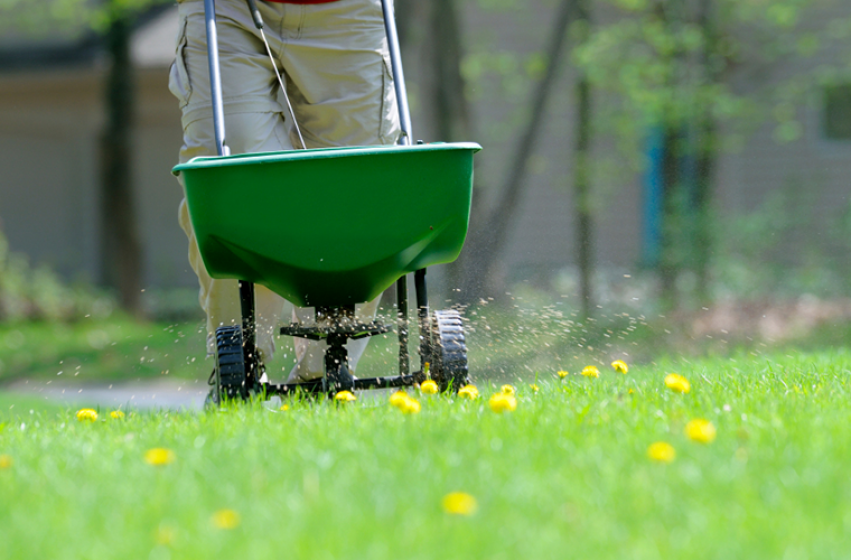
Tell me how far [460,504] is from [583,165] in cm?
575

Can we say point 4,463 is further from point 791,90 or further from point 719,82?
point 791,90

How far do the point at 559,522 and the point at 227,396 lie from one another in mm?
1418

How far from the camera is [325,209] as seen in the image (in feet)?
7.93

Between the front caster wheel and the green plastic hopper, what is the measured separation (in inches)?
7.5

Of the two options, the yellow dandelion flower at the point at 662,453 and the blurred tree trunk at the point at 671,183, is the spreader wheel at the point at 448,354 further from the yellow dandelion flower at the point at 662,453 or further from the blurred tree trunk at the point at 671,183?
the blurred tree trunk at the point at 671,183

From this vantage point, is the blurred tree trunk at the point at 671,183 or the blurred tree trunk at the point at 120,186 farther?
the blurred tree trunk at the point at 120,186

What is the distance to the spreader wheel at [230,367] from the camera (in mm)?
2549

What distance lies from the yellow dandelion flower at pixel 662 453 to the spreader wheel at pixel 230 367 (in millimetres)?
1299

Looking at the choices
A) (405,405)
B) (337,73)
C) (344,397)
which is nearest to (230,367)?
(344,397)

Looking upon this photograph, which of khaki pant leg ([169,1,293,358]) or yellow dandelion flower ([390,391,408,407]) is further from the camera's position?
khaki pant leg ([169,1,293,358])

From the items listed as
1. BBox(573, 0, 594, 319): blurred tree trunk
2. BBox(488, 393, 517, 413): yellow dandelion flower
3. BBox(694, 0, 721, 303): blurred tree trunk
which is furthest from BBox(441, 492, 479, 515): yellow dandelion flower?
BBox(694, 0, 721, 303): blurred tree trunk

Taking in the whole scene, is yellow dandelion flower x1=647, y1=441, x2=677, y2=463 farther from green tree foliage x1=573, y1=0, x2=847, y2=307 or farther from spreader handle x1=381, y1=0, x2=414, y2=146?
green tree foliage x1=573, y1=0, x2=847, y2=307

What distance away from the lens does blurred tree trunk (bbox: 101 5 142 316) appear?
24.7ft

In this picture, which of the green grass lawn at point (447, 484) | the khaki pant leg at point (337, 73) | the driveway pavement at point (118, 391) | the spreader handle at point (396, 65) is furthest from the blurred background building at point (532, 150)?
the green grass lawn at point (447, 484)
